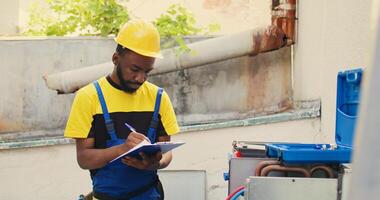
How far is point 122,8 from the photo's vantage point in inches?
235

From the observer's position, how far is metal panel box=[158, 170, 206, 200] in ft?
16.6

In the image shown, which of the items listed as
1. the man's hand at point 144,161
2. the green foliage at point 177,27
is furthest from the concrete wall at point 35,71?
the man's hand at point 144,161

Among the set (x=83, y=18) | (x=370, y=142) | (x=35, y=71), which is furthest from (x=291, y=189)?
(x=83, y=18)

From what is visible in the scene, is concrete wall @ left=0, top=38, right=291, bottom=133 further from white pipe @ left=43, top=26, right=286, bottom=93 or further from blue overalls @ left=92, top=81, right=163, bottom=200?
blue overalls @ left=92, top=81, right=163, bottom=200

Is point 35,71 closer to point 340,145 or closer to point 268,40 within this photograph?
point 268,40

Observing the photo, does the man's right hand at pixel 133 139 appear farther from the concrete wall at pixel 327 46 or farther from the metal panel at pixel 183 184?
the metal panel at pixel 183 184

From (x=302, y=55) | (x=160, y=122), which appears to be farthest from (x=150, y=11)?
(x=160, y=122)

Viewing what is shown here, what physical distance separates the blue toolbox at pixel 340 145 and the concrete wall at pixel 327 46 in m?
1.03

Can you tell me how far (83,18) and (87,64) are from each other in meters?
0.67

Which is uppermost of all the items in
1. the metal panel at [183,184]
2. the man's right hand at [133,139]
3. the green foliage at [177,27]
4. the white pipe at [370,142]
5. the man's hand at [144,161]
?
the green foliage at [177,27]

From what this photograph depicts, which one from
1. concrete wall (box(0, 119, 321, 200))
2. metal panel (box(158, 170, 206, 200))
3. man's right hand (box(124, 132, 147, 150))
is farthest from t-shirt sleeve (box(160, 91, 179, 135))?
concrete wall (box(0, 119, 321, 200))

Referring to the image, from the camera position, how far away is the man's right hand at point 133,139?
2.80m

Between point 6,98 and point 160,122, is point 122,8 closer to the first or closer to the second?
point 6,98

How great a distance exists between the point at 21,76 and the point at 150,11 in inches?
75.9
